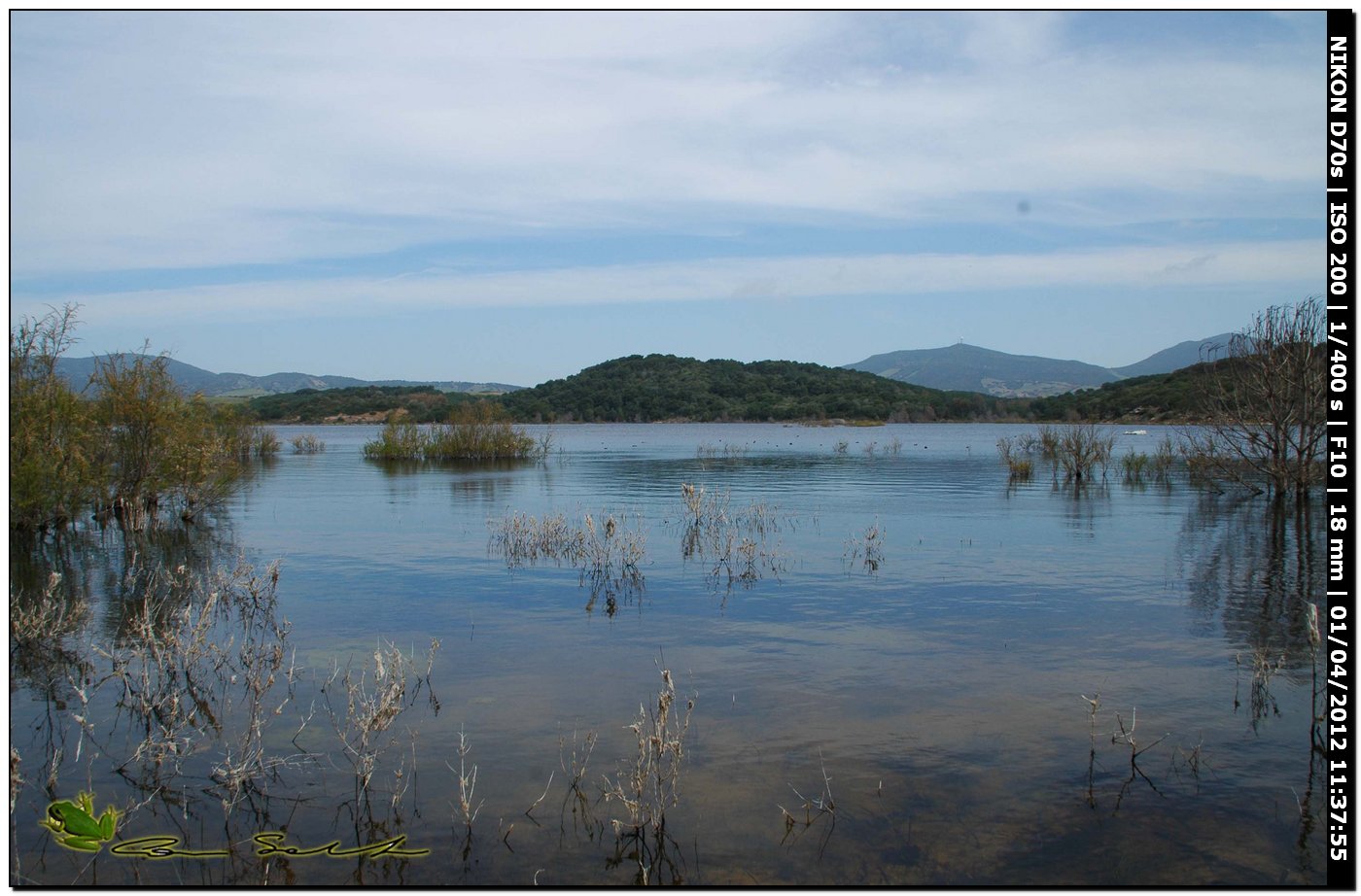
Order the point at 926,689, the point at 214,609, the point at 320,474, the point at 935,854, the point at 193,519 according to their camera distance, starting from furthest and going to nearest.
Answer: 1. the point at 320,474
2. the point at 193,519
3. the point at 214,609
4. the point at 926,689
5. the point at 935,854

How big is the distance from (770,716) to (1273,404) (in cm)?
2167

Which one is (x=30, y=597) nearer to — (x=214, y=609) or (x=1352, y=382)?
(x=214, y=609)

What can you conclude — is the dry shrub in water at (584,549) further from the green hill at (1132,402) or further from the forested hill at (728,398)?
the forested hill at (728,398)

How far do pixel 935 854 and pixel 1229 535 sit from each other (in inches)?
659

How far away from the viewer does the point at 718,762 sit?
7.68m

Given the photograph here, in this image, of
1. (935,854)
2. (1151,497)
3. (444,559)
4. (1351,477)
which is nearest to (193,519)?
(444,559)

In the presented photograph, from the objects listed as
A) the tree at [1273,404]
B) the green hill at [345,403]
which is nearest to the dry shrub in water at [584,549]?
the tree at [1273,404]

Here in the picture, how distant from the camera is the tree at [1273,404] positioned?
24.1 metres

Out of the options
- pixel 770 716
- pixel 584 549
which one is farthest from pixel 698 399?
pixel 770 716

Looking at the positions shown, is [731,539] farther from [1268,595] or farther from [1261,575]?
[1261,575]

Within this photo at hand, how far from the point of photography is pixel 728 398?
112375 mm
